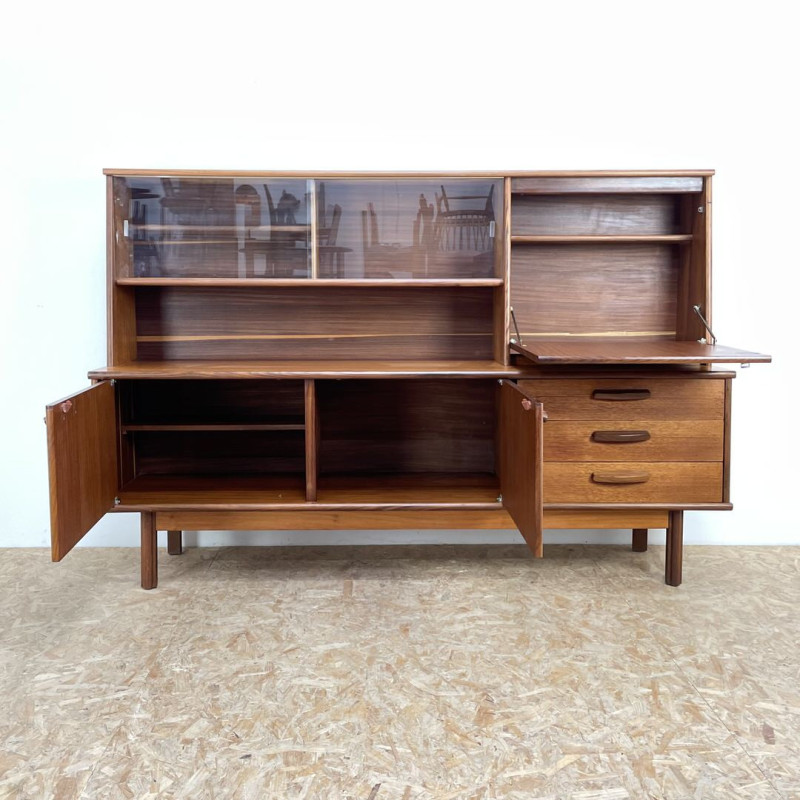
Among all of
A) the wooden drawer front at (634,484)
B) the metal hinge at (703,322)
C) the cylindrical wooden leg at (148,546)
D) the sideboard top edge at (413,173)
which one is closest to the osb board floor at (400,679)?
the cylindrical wooden leg at (148,546)

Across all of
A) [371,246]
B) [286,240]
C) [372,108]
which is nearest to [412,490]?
[371,246]

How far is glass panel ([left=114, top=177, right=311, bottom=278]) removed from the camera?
8.87 feet

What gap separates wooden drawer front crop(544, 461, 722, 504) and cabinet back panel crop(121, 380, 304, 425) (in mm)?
1132

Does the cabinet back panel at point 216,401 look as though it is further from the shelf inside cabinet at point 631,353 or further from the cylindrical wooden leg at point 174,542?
the shelf inside cabinet at point 631,353

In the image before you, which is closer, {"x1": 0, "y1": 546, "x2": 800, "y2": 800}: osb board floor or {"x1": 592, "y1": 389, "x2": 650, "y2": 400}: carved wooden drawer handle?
{"x1": 0, "y1": 546, "x2": 800, "y2": 800}: osb board floor

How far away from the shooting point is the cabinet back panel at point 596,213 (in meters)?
2.87

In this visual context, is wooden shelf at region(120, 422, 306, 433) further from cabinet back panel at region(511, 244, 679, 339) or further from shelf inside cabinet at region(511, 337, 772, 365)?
cabinet back panel at region(511, 244, 679, 339)

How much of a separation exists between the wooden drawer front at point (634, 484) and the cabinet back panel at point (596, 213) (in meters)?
1.02

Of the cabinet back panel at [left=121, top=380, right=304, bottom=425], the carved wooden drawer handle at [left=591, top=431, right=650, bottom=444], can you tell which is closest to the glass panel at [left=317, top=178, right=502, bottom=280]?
the cabinet back panel at [left=121, top=380, right=304, bottom=425]

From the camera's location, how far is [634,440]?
249 centimetres

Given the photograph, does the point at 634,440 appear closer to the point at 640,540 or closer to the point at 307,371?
the point at 640,540

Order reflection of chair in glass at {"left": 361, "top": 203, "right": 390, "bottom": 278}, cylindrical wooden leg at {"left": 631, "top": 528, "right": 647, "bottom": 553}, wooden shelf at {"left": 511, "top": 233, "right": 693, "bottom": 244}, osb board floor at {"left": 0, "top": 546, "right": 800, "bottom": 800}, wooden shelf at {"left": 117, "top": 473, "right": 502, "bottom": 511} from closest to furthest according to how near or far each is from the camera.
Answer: osb board floor at {"left": 0, "top": 546, "right": 800, "bottom": 800}
wooden shelf at {"left": 117, "top": 473, "right": 502, "bottom": 511}
wooden shelf at {"left": 511, "top": 233, "right": 693, "bottom": 244}
reflection of chair in glass at {"left": 361, "top": 203, "right": 390, "bottom": 278}
cylindrical wooden leg at {"left": 631, "top": 528, "right": 647, "bottom": 553}

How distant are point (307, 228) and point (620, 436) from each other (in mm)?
1451

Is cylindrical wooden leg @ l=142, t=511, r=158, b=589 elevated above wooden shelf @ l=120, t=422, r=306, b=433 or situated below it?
below
